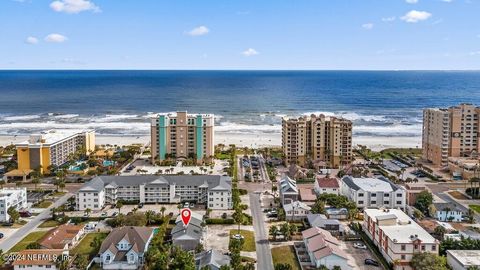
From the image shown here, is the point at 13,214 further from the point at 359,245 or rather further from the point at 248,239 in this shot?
the point at 359,245

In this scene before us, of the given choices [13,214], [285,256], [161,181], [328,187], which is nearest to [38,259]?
[13,214]

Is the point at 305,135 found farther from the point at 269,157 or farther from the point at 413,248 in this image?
the point at 413,248

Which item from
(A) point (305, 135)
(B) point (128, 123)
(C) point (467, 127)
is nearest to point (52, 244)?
(A) point (305, 135)

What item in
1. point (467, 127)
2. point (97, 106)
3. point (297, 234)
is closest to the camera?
point (297, 234)

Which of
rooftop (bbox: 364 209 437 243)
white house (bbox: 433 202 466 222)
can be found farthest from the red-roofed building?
white house (bbox: 433 202 466 222)

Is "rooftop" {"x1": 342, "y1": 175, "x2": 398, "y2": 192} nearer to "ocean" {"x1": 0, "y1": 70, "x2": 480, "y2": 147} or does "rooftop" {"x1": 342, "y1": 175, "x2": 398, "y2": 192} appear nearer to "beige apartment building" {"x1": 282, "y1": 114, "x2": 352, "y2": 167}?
"beige apartment building" {"x1": 282, "y1": 114, "x2": 352, "y2": 167}

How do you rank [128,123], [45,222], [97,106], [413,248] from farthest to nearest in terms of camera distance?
[97,106], [128,123], [45,222], [413,248]
